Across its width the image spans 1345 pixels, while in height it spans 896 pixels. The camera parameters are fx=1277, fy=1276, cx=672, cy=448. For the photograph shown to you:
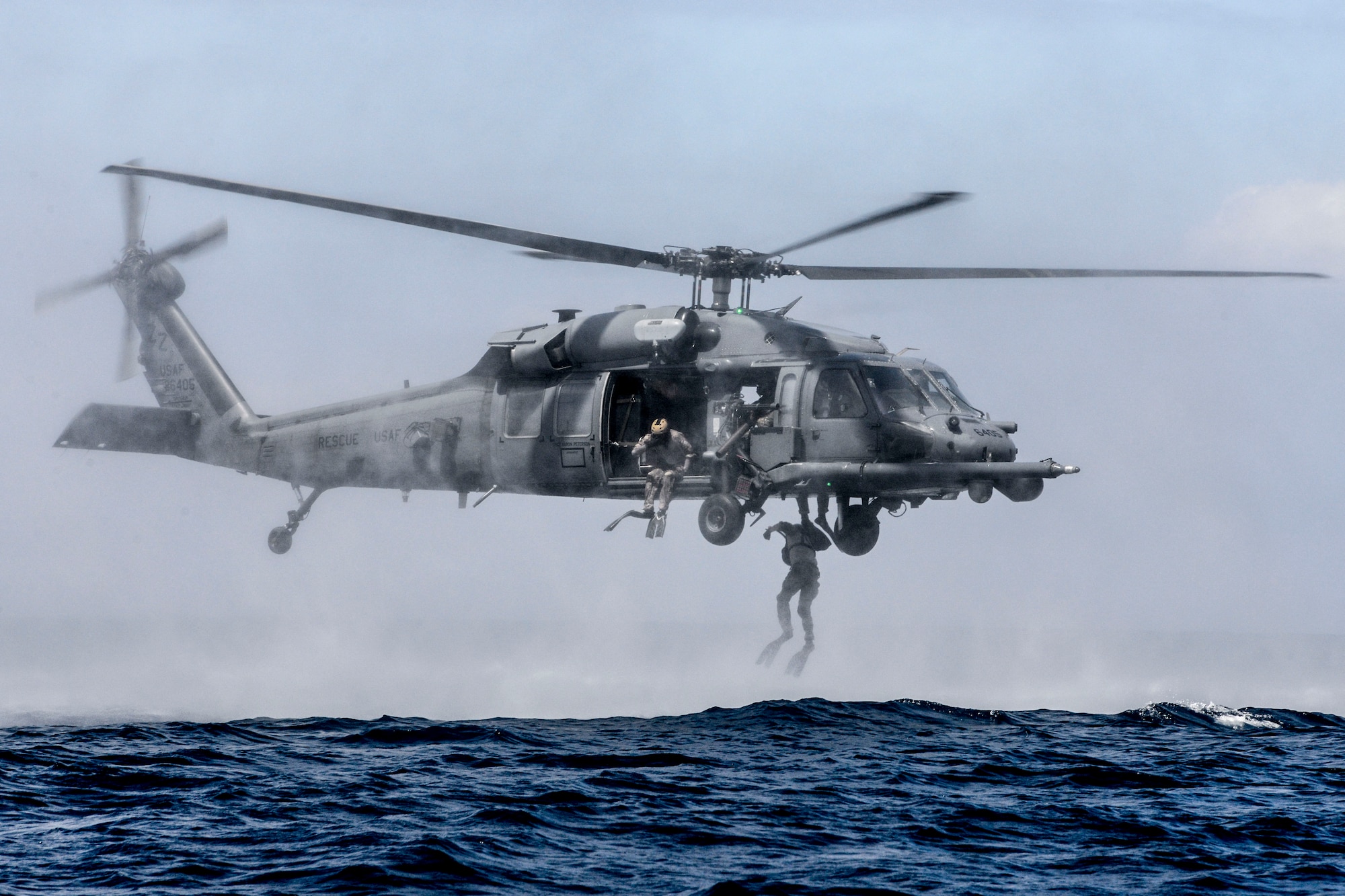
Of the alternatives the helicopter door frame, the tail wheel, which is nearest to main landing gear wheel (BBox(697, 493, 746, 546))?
the helicopter door frame

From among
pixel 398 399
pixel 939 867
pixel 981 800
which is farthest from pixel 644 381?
pixel 939 867

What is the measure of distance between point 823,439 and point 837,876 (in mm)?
8723

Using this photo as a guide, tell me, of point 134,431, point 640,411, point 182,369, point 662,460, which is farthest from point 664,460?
point 182,369

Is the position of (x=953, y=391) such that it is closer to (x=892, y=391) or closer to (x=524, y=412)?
(x=892, y=391)

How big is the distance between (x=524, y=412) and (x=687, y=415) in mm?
2351

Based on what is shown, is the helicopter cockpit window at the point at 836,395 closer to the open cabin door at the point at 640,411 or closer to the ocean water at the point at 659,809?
the open cabin door at the point at 640,411

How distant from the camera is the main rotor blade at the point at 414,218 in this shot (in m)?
15.7

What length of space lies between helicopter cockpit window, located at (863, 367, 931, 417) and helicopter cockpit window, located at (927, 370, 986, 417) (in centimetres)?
46

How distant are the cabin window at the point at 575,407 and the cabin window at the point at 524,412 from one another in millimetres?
334

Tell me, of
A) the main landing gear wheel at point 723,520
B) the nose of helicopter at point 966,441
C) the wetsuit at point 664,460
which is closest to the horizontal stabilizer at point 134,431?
the wetsuit at point 664,460

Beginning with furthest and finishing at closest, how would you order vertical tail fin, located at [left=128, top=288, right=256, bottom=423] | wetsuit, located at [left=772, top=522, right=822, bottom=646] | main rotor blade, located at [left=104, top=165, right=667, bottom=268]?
vertical tail fin, located at [left=128, top=288, right=256, bottom=423] → wetsuit, located at [left=772, top=522, right=822, bottom=646] → main rotor blade, located at [left=104, top=165, right=667, bottom=268]

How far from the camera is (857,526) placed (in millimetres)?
17875

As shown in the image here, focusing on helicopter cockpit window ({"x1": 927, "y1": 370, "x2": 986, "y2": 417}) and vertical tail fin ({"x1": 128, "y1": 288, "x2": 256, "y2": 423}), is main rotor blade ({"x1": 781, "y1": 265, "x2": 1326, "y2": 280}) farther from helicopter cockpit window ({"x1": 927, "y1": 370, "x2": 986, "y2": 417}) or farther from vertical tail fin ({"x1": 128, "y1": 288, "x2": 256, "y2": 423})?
vertical tail fin ({"x1": 128, "y1": 288, "x2": 256, "y2": 423})

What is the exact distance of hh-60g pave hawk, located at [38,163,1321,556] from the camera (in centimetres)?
1612
